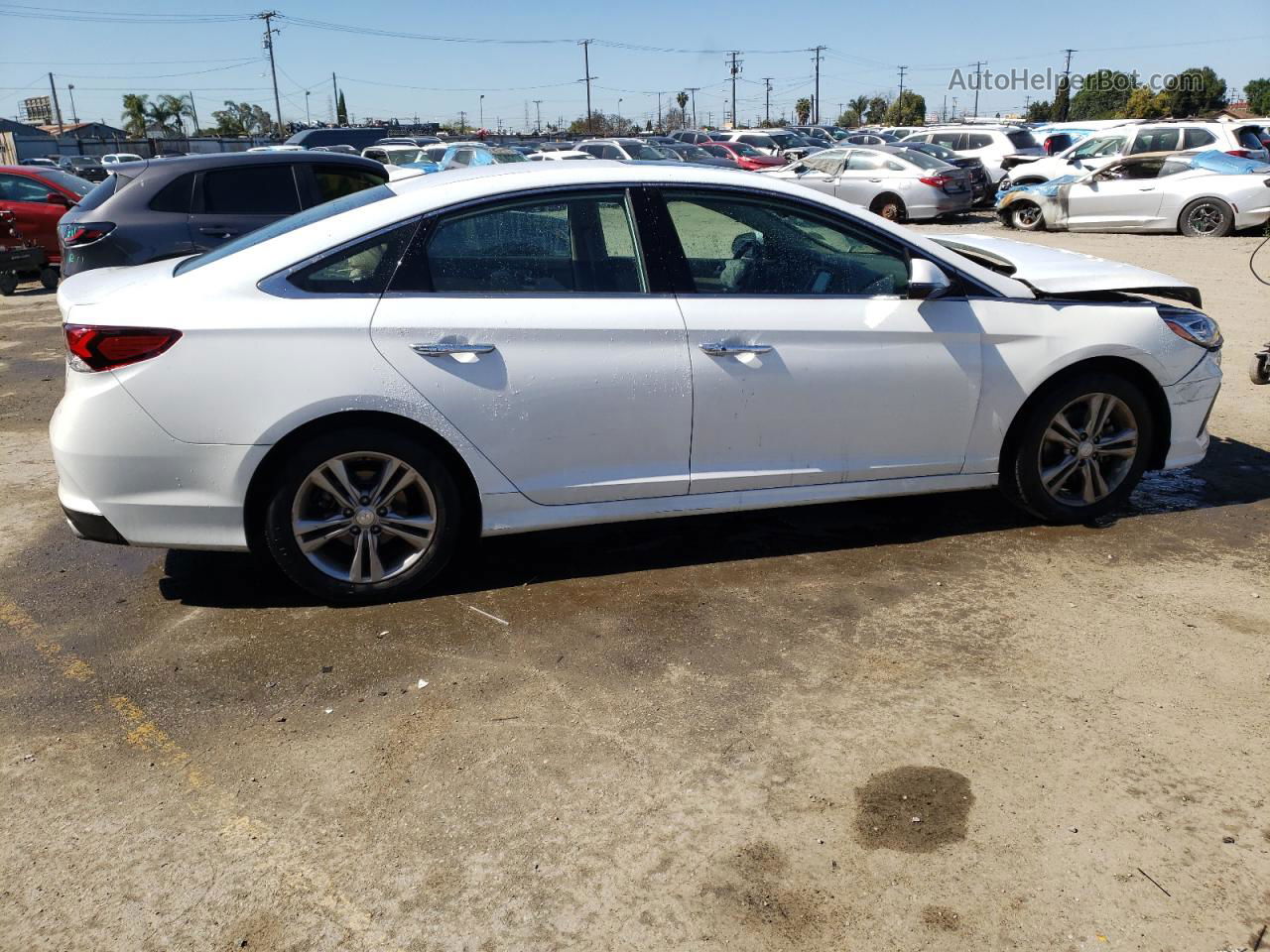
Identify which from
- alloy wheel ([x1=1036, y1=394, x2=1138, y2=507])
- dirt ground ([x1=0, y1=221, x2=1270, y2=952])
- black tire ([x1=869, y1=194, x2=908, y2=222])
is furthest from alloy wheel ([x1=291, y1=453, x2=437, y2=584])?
black tire ([x1=869, y1=194, x2=908, y2=222])

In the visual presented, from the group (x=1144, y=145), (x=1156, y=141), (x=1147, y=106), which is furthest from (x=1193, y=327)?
(x=1147, y=106)

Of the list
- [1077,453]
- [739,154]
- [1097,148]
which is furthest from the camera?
[739,154]

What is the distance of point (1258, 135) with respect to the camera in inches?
794

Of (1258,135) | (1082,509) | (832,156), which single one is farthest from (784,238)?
(1258,135)

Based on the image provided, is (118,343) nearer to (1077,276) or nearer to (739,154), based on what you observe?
(1077,276)

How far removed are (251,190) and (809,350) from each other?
23.3 feet

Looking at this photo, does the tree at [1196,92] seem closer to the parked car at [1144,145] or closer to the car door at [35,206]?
the parked car at [1144,145]

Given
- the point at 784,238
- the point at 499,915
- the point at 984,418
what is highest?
the point at 784,238

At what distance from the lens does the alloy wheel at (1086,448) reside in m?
4.88

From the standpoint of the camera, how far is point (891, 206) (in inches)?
784

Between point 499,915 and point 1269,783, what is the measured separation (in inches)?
86.2

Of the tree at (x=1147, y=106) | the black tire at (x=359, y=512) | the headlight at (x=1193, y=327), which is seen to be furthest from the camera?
the tree at (x=1147, y=106)

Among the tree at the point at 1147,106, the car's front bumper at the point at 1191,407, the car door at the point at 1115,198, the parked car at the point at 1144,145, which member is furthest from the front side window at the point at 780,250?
the tree at the point at 1147,106

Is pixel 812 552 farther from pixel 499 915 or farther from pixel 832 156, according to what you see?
pixel 832 156
